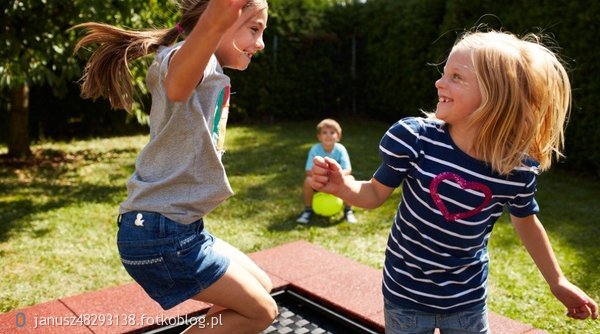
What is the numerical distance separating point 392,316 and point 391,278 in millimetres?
128

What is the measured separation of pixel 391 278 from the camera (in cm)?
186

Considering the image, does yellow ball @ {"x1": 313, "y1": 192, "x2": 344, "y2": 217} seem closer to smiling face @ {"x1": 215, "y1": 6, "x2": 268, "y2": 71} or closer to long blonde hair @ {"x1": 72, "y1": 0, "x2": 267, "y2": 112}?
long blonde hair @ {"x1": 72, "y1": 0, "x2": 267, "y2": 112}

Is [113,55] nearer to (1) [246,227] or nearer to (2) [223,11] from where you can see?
(2) [223,11]

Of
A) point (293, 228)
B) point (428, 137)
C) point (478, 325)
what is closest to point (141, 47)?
point (428, 137)

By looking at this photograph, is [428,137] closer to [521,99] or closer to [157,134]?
[521,99]

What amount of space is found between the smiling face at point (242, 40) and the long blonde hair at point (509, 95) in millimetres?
681

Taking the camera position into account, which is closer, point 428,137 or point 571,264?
point 428,137

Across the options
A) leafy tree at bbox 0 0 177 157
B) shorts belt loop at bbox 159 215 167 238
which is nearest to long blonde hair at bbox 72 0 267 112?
shorts belt loop at bbox 159 215 167 238

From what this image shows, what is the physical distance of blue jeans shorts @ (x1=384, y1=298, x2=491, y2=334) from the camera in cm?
181

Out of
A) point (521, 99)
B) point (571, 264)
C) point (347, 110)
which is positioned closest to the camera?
point (521, 99)

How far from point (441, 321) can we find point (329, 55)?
10899 millimetres

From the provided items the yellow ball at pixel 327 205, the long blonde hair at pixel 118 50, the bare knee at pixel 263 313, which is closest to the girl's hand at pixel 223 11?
the long blonde hair at pixel 118 50

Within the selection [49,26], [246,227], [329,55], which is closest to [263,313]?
[246,227]

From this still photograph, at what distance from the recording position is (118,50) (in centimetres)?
206
